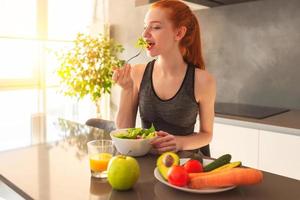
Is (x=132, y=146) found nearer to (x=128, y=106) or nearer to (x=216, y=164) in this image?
(x=216, y=164)

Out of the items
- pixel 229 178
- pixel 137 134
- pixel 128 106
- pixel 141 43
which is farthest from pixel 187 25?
pixel 229 178

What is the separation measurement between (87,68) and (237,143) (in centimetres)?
190

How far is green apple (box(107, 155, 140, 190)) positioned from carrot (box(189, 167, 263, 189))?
0.53ft

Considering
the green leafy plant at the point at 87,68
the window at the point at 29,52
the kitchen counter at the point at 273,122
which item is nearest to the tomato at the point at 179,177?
the kitchen counter at the point at 273,122

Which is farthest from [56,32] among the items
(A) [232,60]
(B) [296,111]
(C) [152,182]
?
(C) [152,182]

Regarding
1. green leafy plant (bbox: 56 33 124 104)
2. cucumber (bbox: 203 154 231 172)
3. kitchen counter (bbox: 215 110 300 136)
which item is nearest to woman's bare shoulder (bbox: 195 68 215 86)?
kitchen counter (bbox: 215 110 300 136)

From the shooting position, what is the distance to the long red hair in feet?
5.24

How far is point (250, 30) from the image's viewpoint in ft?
8.70

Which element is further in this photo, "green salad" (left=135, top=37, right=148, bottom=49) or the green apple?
"green salad" (left=135, top=37, right=148, bottom=49)

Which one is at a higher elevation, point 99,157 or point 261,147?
point 99,157

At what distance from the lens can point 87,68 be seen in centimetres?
348

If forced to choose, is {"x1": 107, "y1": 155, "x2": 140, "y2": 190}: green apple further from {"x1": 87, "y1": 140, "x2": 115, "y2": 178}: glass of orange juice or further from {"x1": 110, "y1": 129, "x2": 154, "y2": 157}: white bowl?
{"x1": 110, "y1": 129, "x2": 154, "y2": 157}: white bowl

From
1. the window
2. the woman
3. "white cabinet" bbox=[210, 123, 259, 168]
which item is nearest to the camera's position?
the woman

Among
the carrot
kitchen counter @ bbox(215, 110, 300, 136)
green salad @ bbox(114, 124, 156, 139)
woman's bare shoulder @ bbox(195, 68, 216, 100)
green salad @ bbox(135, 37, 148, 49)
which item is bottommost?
kitchen counter @ bbox(215, 110, 300, 136)
